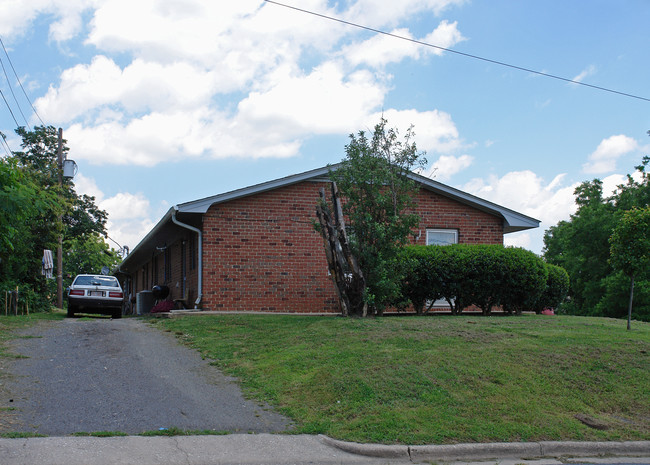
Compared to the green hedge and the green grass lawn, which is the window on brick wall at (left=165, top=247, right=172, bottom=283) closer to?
the green hedge

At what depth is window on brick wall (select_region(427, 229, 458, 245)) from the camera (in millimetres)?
18156

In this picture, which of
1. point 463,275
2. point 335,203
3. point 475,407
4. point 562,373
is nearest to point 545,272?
point 463,275

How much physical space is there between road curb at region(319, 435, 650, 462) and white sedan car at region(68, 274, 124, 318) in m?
14.4

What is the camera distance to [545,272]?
590 inches

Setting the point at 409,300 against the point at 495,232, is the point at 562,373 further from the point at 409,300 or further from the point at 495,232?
the point at 495,232

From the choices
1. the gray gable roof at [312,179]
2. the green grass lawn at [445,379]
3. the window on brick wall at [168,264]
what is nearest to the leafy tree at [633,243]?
the green grass lawn at [445,379]

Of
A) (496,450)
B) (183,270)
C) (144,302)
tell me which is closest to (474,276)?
(496,450)

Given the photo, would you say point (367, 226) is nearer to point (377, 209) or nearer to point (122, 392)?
point (377, 209)

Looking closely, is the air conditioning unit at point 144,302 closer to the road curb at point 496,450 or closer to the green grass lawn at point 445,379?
the green grass lawn at point 445,379

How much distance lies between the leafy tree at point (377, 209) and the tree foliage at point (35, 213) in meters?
6.06

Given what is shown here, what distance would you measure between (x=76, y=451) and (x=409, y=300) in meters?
9.98

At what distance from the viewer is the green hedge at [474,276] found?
14477mm

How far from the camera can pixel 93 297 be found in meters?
19.3

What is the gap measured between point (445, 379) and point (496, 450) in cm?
160
